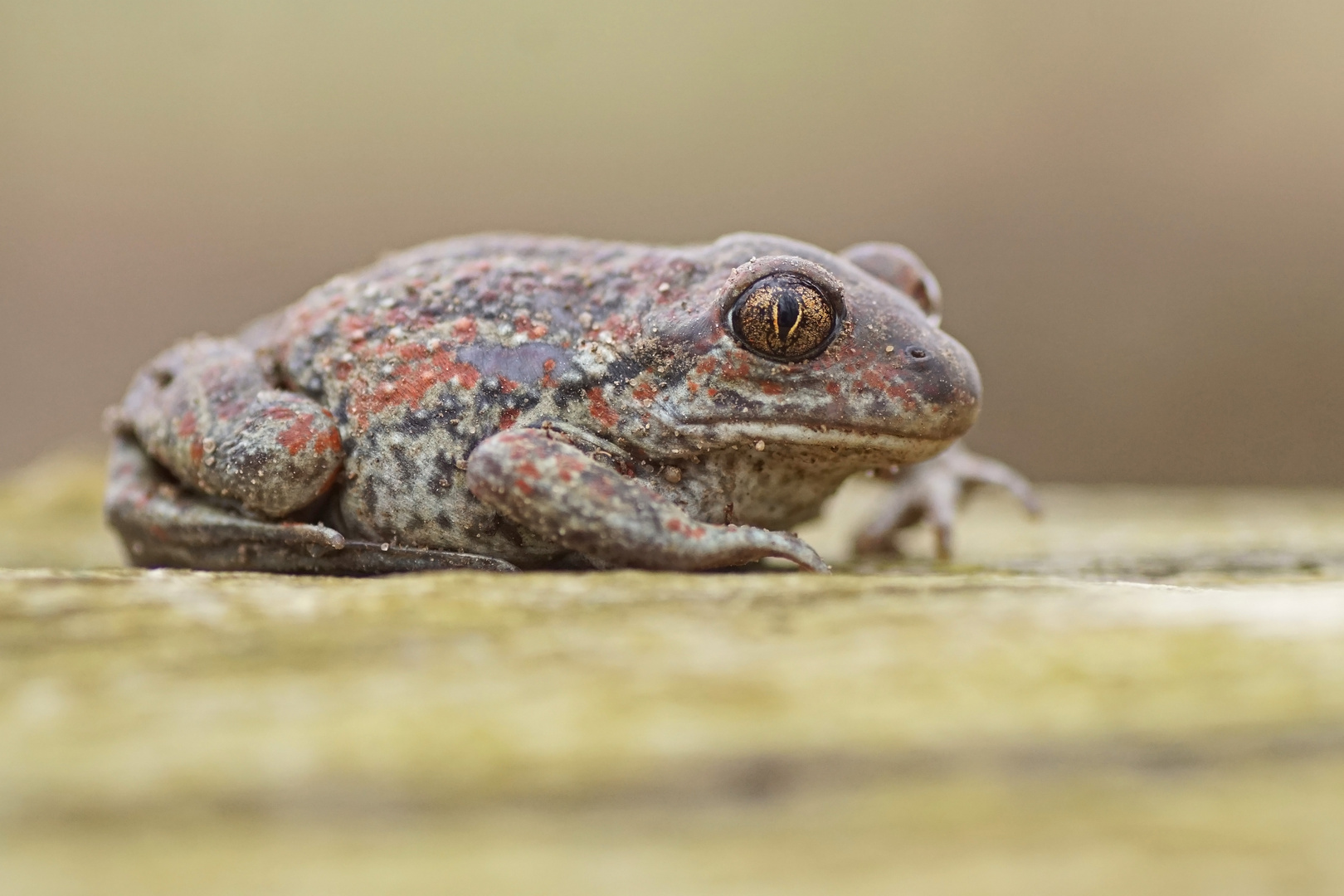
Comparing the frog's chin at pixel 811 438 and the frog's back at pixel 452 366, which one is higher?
the frog's chin at pixel 811 438

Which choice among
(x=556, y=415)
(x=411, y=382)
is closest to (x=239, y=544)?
(x=411, y=382)

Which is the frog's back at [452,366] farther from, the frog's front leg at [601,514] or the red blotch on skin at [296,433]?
the frog's front leg at [601,514]

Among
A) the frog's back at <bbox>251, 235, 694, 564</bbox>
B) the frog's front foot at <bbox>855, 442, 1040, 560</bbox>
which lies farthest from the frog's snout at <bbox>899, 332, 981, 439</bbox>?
the frog's front foot at <bbox>855, 442, 1040, 560</bbox>

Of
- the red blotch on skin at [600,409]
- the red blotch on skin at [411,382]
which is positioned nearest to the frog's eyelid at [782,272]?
the red blotch on skin at [600,409]

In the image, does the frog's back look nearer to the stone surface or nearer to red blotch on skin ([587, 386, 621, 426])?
red blotch on skin ([587, 386, 621, 426])

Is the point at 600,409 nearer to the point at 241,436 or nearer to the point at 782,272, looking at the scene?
the point at 782,272
